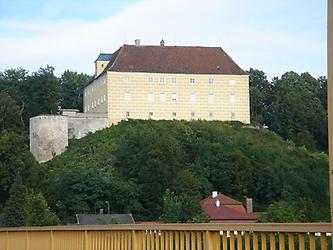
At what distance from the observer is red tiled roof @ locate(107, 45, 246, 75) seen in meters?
94.9

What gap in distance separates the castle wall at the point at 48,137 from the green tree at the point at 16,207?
43.2 feet

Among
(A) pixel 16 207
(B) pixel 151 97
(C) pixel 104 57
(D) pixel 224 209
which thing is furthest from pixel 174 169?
(C) pixel 104 57

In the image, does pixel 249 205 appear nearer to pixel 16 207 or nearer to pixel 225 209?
pixel 225 209

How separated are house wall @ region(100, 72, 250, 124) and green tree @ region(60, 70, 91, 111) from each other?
68.1ft

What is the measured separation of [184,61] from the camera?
321ft

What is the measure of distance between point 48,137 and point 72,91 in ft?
89.3

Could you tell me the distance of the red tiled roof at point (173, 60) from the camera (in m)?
94.9

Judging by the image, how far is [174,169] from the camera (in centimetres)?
8075

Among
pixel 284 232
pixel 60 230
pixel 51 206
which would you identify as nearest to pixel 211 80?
pixel 51 206

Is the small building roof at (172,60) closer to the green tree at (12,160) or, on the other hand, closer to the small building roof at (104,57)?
the small building roof at (104,57)

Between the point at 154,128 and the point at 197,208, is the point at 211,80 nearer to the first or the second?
the point at 154,128

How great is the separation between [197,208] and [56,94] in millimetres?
34262

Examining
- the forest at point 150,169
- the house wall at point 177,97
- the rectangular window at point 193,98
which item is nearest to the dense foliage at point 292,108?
the forest at point 150,169

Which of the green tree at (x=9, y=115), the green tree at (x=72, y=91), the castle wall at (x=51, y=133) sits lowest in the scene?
the castle wall at (x=51, y=133)
